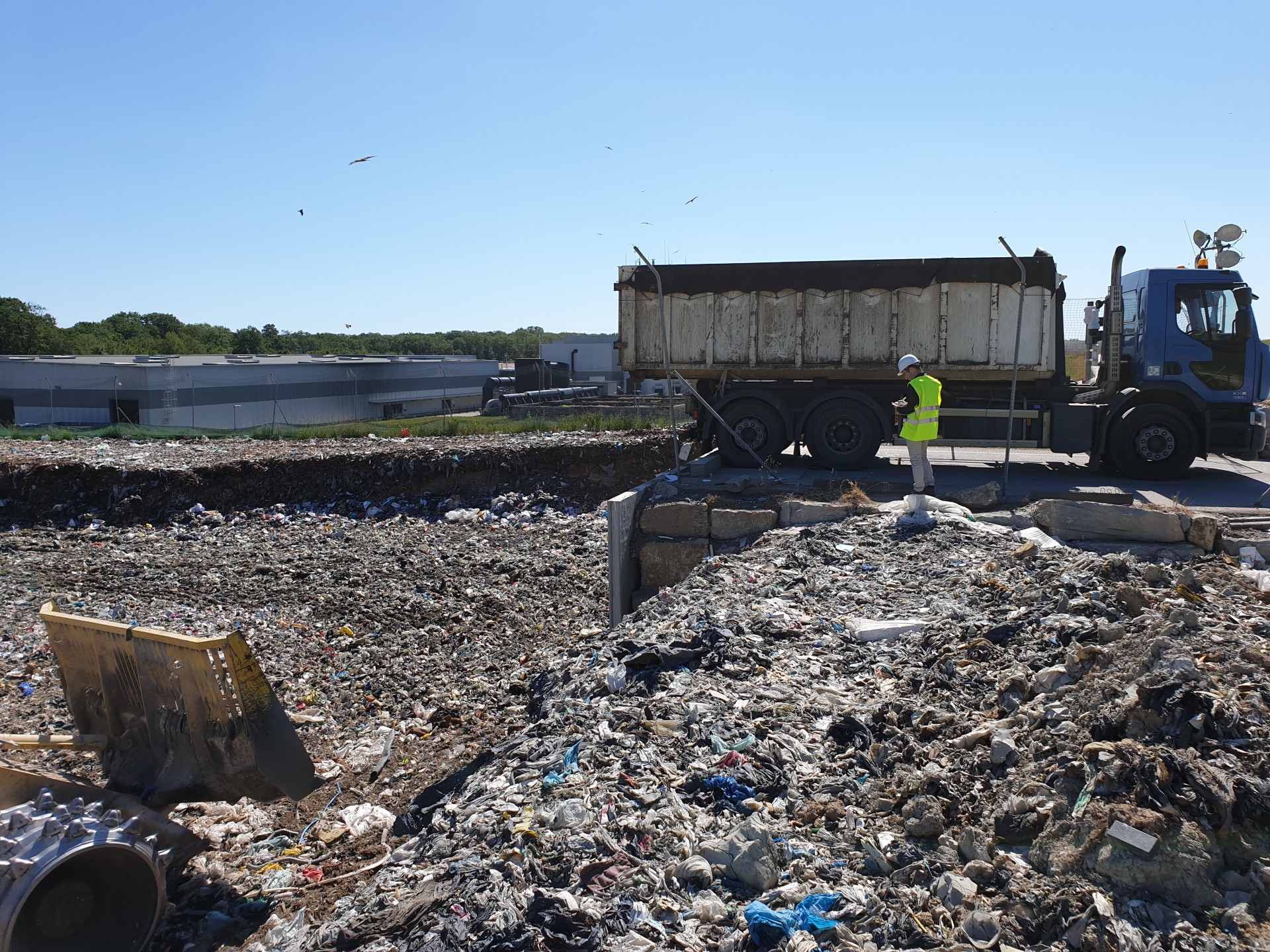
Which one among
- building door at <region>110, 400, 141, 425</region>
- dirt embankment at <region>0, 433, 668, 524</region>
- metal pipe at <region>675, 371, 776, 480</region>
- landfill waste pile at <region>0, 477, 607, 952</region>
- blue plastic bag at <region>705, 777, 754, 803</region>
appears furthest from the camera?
building door at <region>110, 400, 141, 425</region>

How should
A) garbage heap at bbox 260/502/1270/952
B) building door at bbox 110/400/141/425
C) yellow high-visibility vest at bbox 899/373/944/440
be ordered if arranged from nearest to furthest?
garbage heap at bbox 260/502/1270/952
yellow high-visibility vest at bbox 899/373/944/440
building door at bbox 110/400/141/425

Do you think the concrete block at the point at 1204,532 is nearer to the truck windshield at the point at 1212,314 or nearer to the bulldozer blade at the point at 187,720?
the truck windshield at the point at 1212,314

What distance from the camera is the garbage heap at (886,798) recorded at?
2701 millimetres

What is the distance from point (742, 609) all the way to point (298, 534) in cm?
710

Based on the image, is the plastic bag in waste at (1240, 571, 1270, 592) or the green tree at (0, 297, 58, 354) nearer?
the plastic bag in waste at (1240, 571, 1270, 592)

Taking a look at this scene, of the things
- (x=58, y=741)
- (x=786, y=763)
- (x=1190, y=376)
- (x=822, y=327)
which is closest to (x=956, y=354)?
(x=822, y=327)

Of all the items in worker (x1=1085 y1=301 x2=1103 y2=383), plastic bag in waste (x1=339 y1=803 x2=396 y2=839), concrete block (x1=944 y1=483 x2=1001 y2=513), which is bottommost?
plastic bag in waste (x1=339 y1=803 x2=396 y2=839)

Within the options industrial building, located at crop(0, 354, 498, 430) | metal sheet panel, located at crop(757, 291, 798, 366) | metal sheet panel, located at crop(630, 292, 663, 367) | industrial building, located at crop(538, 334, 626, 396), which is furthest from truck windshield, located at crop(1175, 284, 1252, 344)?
industrial building, located at crop(538, 334, 626, 396)

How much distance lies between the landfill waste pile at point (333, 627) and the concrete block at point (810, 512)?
2174 millimetres

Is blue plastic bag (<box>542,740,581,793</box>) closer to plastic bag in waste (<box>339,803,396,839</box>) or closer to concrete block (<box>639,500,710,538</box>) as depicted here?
plastic bag in waste (<box>339,803,396,839</box>)

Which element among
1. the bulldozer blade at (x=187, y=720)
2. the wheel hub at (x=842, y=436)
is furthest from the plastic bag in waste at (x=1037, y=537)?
the bulldozer blade at (x=187, y=720)

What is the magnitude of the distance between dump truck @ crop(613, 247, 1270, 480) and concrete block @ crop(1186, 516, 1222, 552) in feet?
11.0

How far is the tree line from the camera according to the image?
141ft

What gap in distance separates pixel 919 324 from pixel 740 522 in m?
3.59
